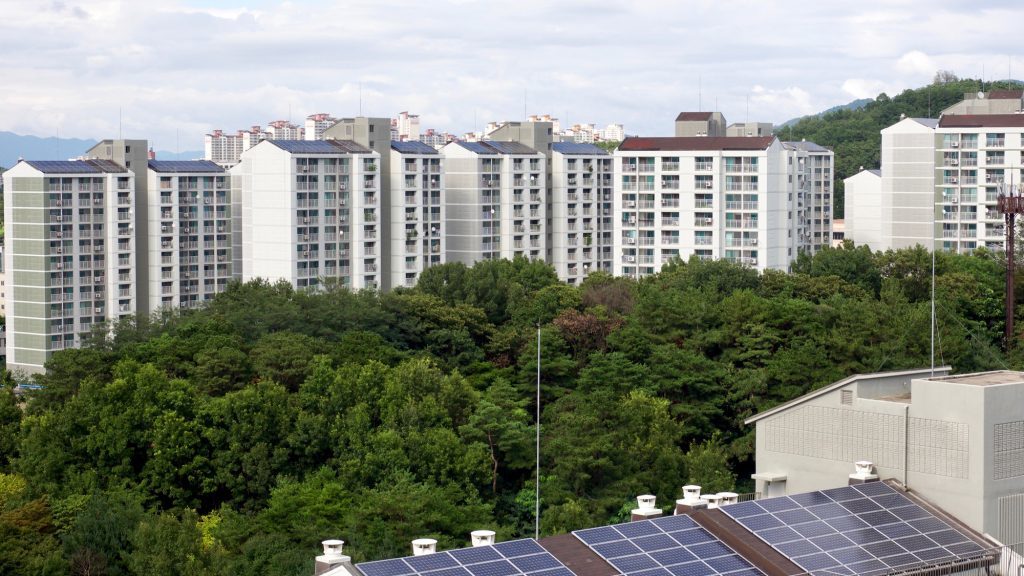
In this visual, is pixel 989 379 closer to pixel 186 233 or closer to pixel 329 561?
pixel 329 561

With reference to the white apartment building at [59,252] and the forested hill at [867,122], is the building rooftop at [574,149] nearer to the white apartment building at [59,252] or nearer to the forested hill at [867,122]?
the white apartment building at [59,252]

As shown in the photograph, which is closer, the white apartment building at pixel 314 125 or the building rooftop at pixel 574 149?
the building rooftop at pixel 574 149

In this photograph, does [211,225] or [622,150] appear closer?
[622,150]

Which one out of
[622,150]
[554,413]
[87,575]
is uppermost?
[622,150]

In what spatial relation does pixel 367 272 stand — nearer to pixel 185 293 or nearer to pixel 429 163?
pixel 429 163

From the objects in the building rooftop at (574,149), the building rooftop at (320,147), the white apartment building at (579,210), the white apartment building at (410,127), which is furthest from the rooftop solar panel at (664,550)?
the white apartment building at (410,127)

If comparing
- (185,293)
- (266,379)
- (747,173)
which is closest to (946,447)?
(266,379)
